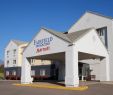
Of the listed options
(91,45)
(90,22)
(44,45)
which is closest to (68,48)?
(91,45)

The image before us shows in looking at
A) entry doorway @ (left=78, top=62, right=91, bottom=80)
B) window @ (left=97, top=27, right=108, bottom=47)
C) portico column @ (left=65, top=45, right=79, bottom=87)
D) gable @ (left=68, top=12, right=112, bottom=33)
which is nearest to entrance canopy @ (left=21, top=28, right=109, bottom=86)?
portico column @ (left=65, top=45, right=79, bottom=87)

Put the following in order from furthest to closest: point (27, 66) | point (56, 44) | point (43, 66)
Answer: point (43, 66) → point (27, 66) → point (56, 44)

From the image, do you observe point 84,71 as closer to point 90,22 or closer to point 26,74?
point 90,22

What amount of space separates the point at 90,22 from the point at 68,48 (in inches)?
504

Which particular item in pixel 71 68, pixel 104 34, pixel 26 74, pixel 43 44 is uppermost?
pixel 104 34

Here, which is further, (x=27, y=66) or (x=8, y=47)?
(x=8, y=47)

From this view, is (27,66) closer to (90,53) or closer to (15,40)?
(90,53)

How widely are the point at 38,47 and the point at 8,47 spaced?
36816 millimetres

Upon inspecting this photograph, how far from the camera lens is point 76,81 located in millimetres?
25000

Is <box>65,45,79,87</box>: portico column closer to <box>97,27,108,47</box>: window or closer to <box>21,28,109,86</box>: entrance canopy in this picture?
<box>21,28,109,86</box>: entrance canopy

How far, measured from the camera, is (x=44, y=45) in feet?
98.4

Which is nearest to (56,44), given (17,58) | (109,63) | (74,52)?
(74,52)

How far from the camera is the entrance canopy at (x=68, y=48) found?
25484 mm

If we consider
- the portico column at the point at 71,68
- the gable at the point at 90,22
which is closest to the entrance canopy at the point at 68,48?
the portico column at the point at 71,68
